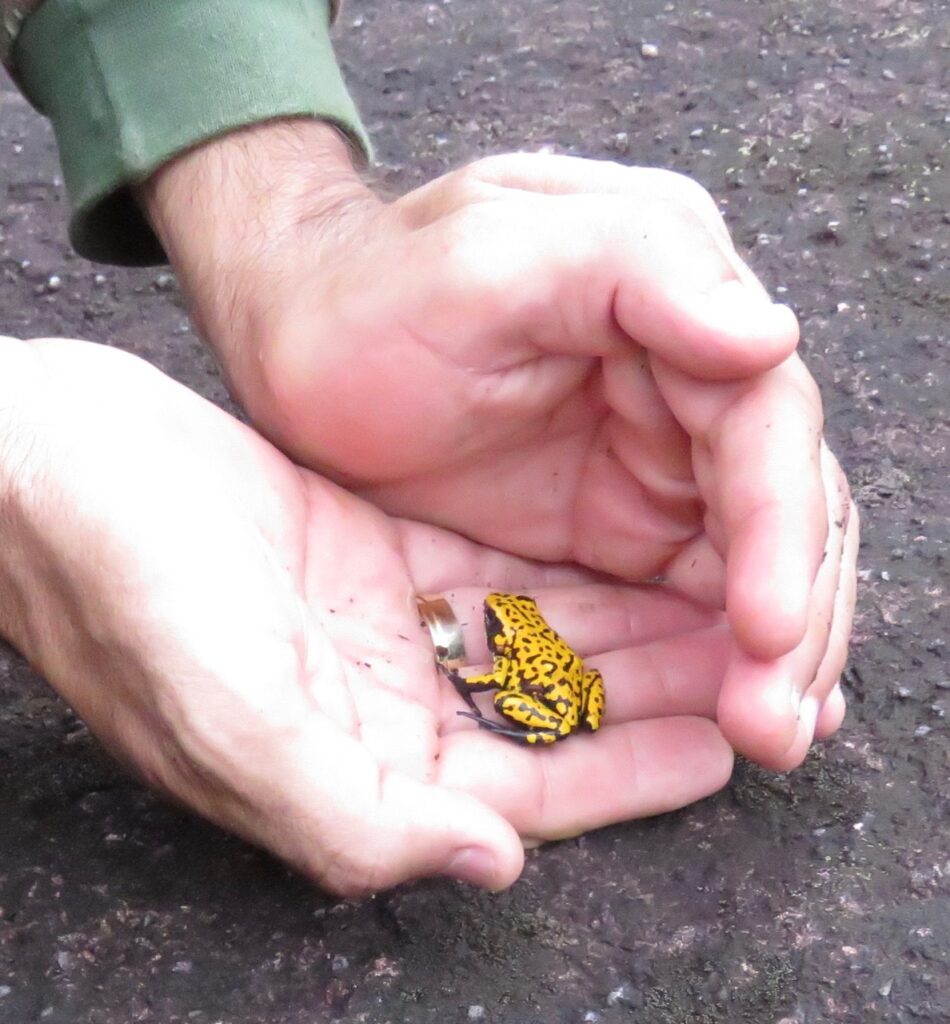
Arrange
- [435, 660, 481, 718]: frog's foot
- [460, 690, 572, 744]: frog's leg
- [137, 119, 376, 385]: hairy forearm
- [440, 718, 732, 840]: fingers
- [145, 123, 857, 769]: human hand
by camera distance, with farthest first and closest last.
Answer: [137, 119, 376, 385]: hairy forearm < [435, 660, 481, 718]: frog's foot < [460, 690, 572, 744]: frog's leg < [440, 718, 732, 840]: fingers < [145, 123, 857, 769]: human hand

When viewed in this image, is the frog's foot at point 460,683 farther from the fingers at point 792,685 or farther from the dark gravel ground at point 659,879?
the fingers at point 792,685

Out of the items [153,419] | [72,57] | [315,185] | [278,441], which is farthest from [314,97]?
[153,419]

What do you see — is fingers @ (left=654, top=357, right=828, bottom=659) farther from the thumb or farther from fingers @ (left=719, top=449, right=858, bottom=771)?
the thumb

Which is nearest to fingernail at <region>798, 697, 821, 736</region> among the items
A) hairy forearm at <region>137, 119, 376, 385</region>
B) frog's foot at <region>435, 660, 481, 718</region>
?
frog's foot at <region>435, 660, 481, 718</region>

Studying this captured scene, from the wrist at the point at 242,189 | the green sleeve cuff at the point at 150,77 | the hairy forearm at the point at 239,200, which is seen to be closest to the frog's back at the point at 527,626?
the hairy forearm at the point at 239,200

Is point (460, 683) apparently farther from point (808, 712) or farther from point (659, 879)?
point (808, 712)

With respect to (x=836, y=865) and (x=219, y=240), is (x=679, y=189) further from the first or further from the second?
(x=836, y=865)

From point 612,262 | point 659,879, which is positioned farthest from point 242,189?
point 659,879
